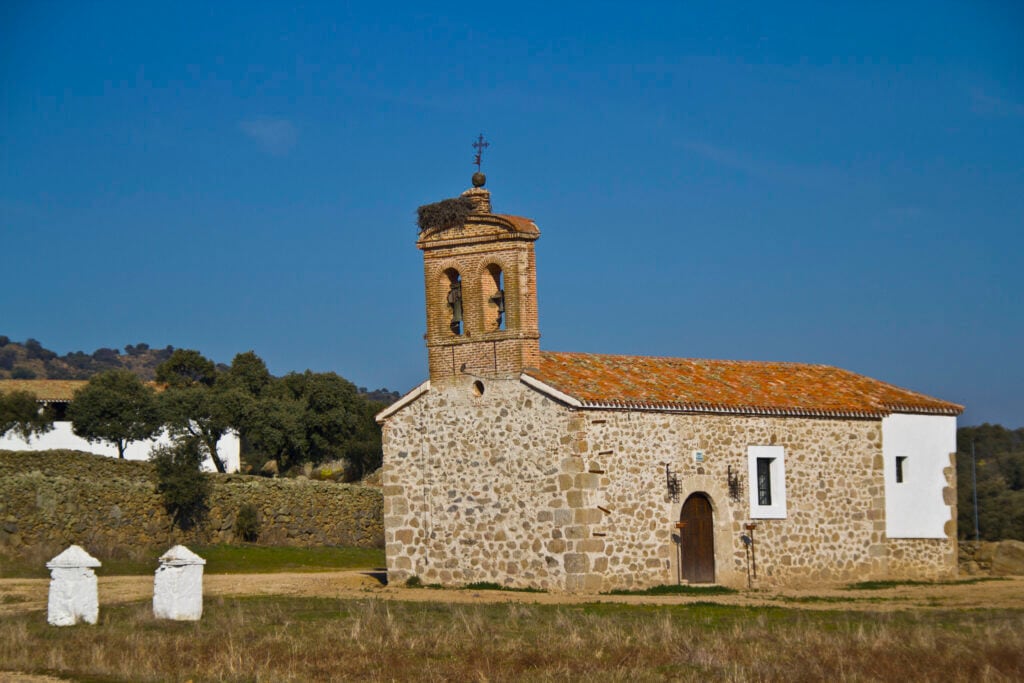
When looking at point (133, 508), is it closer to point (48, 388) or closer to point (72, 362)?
point (48, 388)

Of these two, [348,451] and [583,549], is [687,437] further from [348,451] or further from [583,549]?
[348,451]

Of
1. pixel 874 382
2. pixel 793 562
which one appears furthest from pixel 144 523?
pixel 874 382

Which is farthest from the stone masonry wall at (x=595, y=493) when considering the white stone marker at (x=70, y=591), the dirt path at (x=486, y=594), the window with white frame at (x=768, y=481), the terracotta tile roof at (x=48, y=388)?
the terracotta tile roof at (x=48, y=388)

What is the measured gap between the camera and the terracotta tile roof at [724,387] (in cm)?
2597

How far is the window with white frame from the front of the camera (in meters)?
27.4

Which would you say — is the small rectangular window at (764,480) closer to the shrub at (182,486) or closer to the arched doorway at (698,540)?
the arched doorway at (698,540)

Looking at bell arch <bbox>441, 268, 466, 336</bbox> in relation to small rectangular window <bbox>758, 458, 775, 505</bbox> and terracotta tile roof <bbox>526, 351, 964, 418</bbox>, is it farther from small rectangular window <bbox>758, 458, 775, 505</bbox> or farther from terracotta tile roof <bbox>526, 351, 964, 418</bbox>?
small rectangular window <bbox>758, 458, 775, 505</bbox>

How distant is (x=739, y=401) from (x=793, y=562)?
135 inches


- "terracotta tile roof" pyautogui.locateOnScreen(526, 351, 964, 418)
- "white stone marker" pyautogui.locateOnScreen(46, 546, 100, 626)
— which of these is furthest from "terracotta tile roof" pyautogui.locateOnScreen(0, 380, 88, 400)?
"white stone marker" pyautogui.locateOnScreen(46, 546, 100, 626)

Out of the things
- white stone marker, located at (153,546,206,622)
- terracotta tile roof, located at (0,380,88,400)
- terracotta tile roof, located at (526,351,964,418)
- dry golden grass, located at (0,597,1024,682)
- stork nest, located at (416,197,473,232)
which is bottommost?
dry golden grass, located at (0,597,1024,682)

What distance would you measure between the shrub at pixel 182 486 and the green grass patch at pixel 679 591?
12462 mm

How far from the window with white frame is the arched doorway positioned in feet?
3.77

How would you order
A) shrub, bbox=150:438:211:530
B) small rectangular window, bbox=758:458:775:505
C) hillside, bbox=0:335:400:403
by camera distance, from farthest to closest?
hillside, bbox=0:335:400:403 → shrub, bbox=150:438:211:530 → small rectangular window, bbox=758:458:775:505

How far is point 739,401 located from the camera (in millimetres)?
27547
